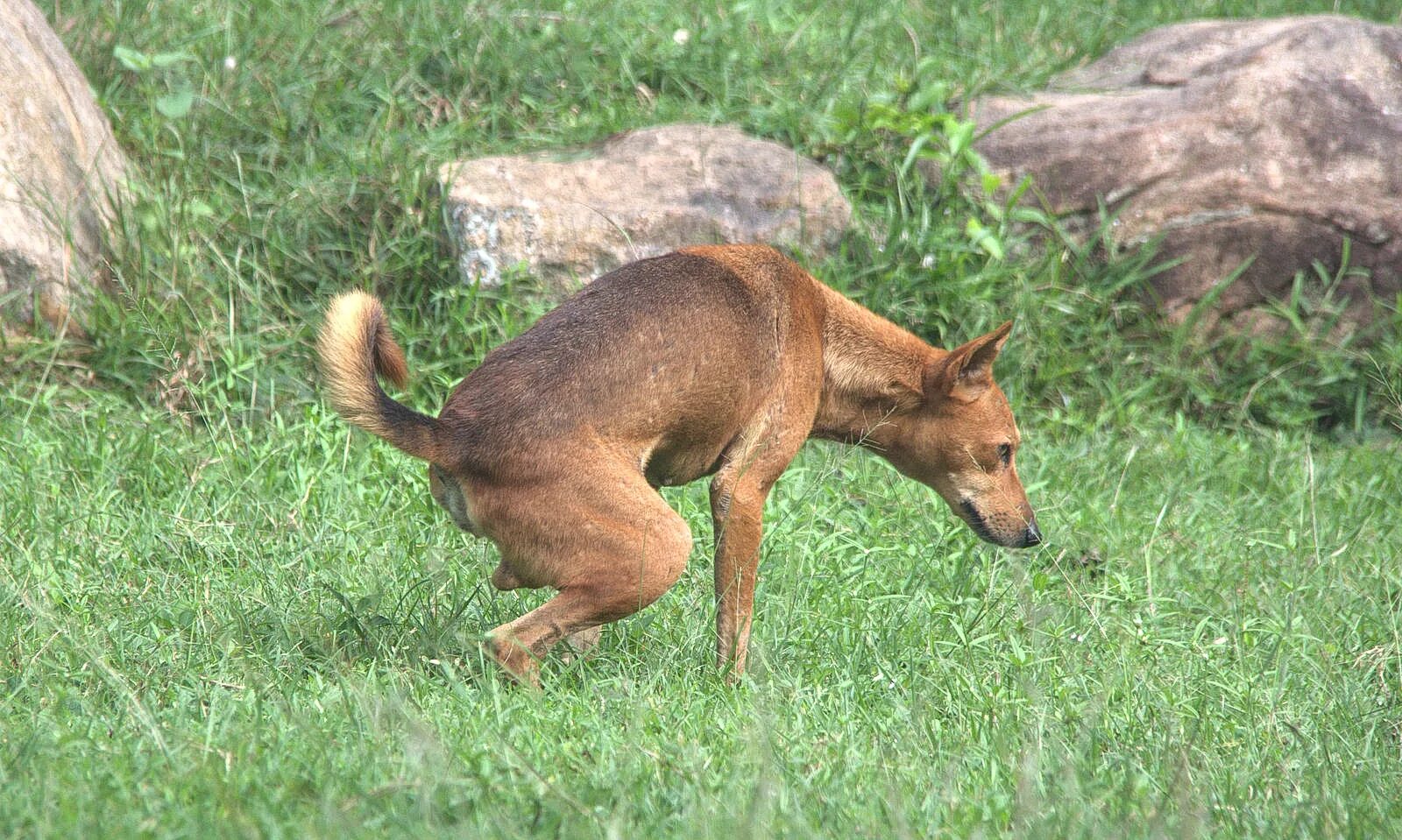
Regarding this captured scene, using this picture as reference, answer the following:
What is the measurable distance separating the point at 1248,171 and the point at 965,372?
3.26m

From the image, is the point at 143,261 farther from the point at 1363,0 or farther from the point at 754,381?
the point at 1363,0

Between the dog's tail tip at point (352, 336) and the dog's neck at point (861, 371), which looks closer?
the dog's tail tip at point (352, 336)

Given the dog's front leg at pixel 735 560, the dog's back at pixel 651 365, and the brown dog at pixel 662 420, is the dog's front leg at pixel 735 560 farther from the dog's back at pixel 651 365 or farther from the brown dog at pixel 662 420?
the dog's back at pixel 651 365

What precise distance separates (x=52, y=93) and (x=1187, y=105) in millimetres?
5519

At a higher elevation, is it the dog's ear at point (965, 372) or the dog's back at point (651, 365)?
the dog's back at point (651, 365)

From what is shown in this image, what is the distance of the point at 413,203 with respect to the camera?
643 cm

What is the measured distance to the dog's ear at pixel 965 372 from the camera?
4.55 m

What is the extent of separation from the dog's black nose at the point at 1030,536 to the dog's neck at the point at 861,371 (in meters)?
0.60

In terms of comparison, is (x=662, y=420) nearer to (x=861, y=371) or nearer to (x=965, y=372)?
(x=861, y=371)

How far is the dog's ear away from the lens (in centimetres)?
455

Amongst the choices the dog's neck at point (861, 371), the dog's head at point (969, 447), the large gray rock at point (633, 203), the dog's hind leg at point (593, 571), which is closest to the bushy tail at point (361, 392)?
the dog's hind leg at point (593, 571)

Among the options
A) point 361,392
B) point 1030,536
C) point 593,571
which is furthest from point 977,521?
point 361,392

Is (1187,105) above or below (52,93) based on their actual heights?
below

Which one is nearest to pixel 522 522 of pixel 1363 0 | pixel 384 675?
pixel 384 675
